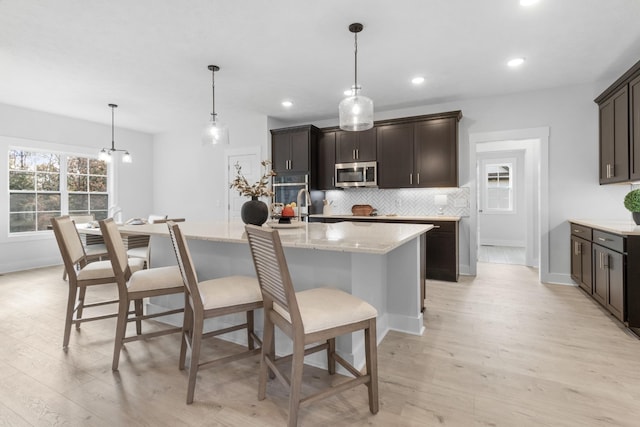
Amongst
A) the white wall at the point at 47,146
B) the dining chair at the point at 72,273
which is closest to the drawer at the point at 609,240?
the dining chair at the point at 72,273

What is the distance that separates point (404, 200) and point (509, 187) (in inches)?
151

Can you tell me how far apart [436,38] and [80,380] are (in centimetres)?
375

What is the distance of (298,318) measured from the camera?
138 cm

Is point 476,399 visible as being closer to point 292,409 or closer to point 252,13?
point 292,409

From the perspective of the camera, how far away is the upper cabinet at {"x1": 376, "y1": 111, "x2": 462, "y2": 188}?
4.49 meters

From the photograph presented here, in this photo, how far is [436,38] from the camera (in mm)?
2928

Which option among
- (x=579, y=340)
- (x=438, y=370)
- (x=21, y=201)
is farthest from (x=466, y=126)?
(x=21, y=201)

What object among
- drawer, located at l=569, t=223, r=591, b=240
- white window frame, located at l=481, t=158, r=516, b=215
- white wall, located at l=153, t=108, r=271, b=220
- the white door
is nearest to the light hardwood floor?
drawer, located at l=569, t=223, r=591, b=240

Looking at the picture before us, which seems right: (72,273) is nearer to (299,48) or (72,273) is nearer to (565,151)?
(299,48)

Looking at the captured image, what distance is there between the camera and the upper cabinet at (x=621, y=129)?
304 centimetres

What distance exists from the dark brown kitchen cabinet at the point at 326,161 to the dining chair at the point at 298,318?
3758 mm

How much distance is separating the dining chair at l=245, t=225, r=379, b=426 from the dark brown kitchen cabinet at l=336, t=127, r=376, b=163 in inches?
144

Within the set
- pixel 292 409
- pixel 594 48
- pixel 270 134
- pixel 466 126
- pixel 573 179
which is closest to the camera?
pixel 292 409

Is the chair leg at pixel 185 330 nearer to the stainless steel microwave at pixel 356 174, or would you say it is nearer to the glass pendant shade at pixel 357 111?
the glass pendant shade at pixel 357 111
